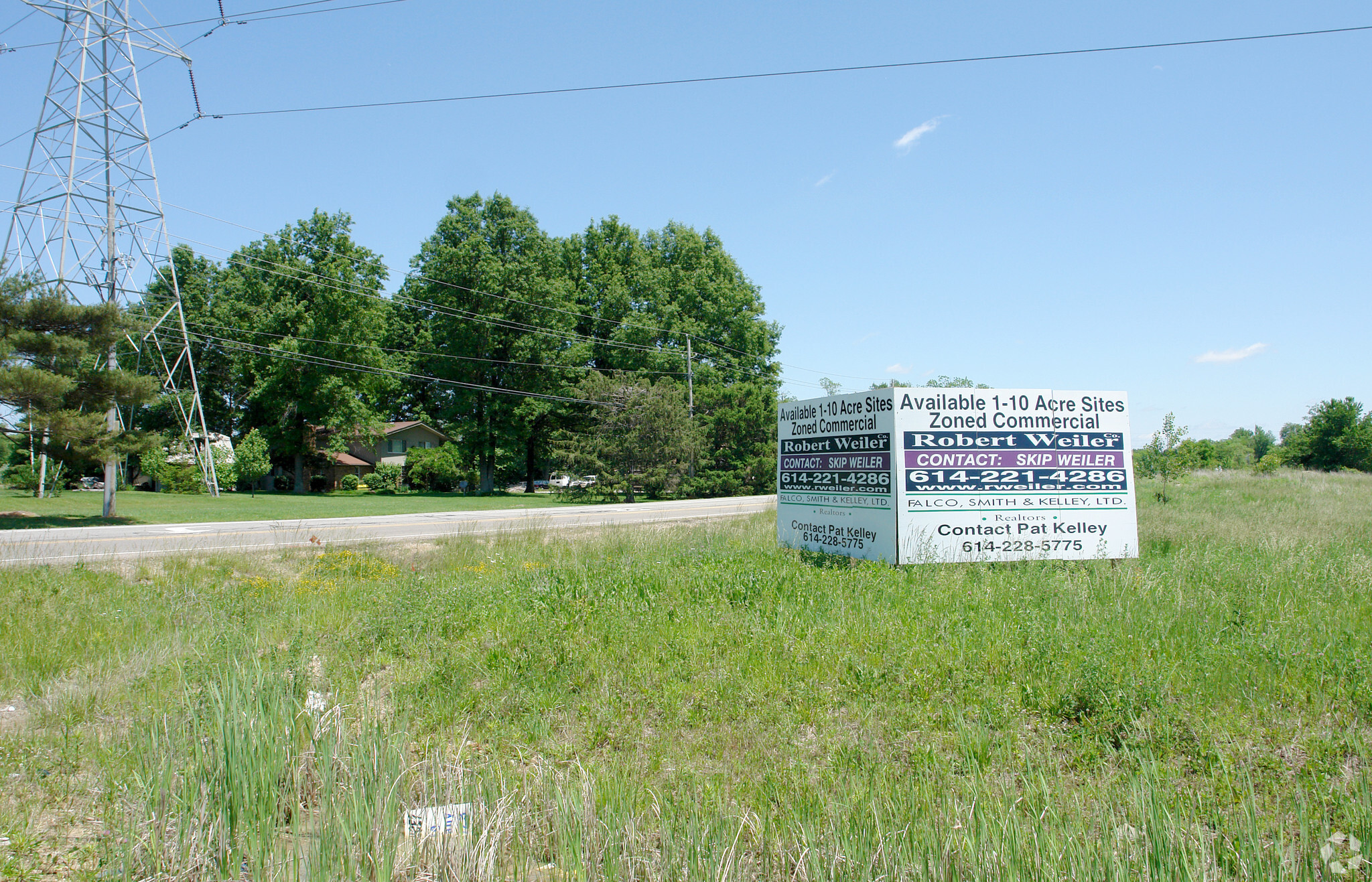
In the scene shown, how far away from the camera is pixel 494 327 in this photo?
4962 centimetres

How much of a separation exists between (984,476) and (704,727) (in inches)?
275

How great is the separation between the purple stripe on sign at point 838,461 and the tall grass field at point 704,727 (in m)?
1.71

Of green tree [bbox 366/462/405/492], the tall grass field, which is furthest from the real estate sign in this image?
green tree [bbox 366/462/405/492]

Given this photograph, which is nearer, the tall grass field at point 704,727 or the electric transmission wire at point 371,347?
the tall grass field at point 704,727

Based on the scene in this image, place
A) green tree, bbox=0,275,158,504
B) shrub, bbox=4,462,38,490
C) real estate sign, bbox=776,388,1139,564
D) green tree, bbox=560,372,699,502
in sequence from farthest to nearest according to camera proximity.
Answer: green tree, bbox=560,372,699,502
shrub, bbox=4,462,38,490
green tree, bbox=0,275,158,504
real estate sign, bbox=776,388,1139,564

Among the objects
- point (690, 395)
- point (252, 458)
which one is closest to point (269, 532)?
point (252, 458)

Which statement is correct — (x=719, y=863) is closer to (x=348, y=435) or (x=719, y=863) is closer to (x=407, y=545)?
(x=407, y=545)

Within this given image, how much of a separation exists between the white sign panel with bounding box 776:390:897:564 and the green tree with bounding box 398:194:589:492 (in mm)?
37209

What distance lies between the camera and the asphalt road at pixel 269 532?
14641mm

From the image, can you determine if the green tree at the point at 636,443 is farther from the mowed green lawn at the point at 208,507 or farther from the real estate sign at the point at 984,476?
the real estate sign at the point at 984,476

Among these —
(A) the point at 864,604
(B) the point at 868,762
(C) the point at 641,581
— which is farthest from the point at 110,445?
(B) the point at 868,762

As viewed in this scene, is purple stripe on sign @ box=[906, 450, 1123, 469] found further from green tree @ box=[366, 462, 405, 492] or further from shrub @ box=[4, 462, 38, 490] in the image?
green tree @ box=[366, 462, 405, 492]

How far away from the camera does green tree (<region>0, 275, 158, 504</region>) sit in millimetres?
20188

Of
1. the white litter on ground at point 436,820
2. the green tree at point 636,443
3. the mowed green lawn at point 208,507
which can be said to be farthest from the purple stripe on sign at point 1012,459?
the green tree at point 636,443
